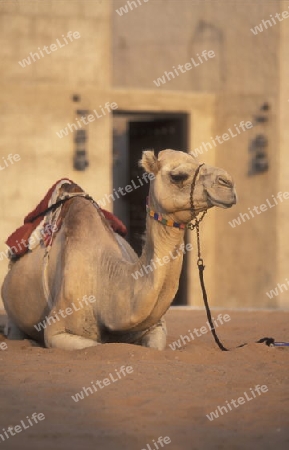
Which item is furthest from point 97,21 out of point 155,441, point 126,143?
point 155,441

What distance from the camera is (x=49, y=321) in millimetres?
7609

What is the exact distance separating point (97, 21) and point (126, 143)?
622 centimetres

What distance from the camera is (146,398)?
223 inches

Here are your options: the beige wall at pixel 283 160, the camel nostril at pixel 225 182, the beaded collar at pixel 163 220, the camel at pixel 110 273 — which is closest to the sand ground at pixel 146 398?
the camel at pixel 110 273

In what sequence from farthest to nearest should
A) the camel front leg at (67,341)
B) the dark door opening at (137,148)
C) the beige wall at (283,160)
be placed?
the dark door opening at (137,148), the beige wall at (283,160), the camel front leg at (67,341)

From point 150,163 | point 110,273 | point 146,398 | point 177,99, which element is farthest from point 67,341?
point 177,99

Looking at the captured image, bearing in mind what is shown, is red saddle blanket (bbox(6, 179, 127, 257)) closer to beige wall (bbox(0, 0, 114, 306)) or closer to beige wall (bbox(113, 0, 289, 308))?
beige wall (bbox(0, 0, 114, 306))

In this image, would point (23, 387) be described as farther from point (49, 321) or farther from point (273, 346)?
point (273, 346)

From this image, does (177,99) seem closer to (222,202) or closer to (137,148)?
(137,148)

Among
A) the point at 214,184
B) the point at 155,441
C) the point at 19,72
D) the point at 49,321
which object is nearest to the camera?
the point at 155,441

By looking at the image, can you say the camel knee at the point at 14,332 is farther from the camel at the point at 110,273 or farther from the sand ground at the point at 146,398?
the sand ground at the point at 146,398

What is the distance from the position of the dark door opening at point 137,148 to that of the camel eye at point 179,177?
7.21 meters

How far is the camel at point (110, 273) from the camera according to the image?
270 inches

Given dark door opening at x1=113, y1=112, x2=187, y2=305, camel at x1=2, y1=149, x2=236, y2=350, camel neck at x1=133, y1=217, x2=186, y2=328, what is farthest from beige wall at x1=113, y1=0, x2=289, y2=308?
camel neck at x1=133, y1=217, x2=186, y2=328
